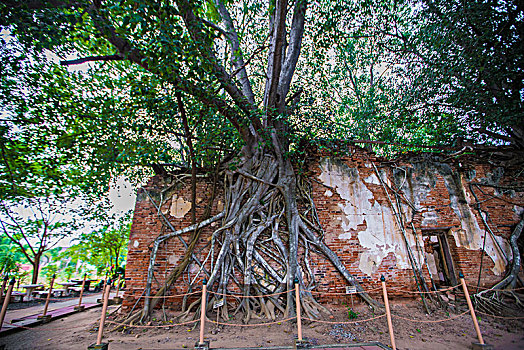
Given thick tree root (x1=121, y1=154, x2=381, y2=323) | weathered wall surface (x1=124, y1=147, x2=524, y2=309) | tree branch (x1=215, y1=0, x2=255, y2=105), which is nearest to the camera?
thick tree root (x1=121, y1=154, x2=381, y2=323)

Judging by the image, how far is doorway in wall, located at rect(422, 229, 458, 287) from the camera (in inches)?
225

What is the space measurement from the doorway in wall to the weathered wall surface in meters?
0.07

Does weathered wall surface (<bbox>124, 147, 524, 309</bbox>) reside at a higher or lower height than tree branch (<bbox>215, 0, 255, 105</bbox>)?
lower

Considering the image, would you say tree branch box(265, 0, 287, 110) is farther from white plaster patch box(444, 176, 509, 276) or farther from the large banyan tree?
white plaster patch box(444, 176, 509, 276)

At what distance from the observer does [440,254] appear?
600 centimetres

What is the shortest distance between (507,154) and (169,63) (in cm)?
837

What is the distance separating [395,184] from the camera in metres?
6.13

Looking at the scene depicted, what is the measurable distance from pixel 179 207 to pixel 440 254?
639cm

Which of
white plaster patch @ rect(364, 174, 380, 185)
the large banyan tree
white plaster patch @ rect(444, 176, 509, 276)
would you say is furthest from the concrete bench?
white plaster patch @ rect(444, 176, 509, 276)

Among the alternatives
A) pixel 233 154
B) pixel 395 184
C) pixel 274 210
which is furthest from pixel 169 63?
pixel 395 184

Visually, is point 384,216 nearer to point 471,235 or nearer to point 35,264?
point 471,235

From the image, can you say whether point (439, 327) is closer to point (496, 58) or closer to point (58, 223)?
point (496, 58)

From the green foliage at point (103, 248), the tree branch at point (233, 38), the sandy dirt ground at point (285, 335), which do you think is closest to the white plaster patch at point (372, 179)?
the sandy dirt ground at point (285, 335)

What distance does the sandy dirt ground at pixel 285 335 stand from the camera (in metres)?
3.53
